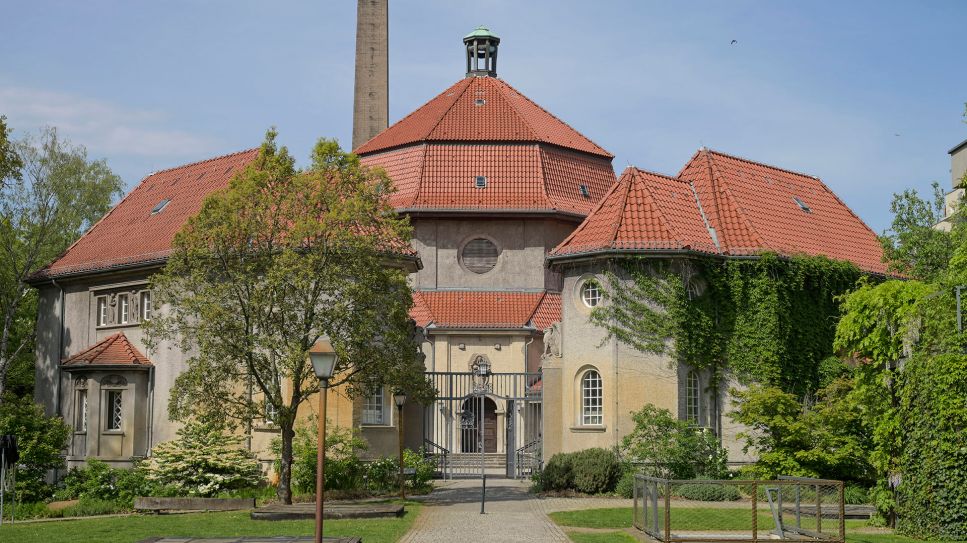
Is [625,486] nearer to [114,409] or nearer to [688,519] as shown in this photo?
[688,519]

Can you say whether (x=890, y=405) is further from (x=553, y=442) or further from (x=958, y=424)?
(x=553, y=442)

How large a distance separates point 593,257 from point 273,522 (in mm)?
11752

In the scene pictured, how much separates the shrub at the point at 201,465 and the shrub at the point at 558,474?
277 inches

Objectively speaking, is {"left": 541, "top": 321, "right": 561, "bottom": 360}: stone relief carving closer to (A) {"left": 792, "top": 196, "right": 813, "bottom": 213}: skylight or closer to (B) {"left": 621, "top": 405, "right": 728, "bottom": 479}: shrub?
(B) {"left": 621, "top": 405, "right": 728, "bottom": 479}: shrub

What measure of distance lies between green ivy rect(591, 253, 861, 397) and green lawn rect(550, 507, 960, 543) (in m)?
7.79

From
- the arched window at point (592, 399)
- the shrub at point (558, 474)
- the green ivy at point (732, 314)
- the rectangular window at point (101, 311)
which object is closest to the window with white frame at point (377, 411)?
the shrub at point (558, 474)

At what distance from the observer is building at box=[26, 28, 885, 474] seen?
32312mm

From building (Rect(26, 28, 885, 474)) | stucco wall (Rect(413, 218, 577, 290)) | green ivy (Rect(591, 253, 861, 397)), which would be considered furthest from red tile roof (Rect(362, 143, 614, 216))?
green ivy (Rect(591, 253, 861, 397))

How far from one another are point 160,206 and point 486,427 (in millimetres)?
13898

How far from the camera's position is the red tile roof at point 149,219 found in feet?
136

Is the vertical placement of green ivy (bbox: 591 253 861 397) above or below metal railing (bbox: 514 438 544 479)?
above

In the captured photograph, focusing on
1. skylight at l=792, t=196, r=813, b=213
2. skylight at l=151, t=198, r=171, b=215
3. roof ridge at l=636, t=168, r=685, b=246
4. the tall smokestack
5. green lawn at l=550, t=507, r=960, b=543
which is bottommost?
green lawn at l=550, t=507, r=960, b=543

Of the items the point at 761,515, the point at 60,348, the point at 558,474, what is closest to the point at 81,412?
the point at 60,348

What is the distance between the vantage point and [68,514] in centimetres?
2830
